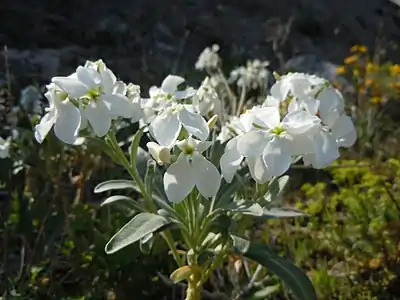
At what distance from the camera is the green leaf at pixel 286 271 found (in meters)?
1.66

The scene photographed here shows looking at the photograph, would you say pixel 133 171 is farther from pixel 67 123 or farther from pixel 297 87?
pixel 297 87

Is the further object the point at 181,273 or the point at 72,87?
→ the point at 181,273

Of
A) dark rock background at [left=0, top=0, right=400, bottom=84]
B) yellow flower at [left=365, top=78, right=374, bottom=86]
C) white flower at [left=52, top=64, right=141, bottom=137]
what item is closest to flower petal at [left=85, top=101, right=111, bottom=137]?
white flower at [left=52, top=64, right=141, bottom=137]

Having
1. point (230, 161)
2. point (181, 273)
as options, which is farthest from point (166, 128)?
point (181, 273)

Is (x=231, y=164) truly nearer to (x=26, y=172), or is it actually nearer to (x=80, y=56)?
(x=26, y=172)

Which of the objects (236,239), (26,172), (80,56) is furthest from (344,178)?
(80,56)

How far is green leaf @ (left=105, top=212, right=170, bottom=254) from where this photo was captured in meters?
1.54

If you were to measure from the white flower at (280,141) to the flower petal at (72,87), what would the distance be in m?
0.32

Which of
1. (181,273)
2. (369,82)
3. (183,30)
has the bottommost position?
(183,30)

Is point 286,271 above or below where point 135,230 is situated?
below

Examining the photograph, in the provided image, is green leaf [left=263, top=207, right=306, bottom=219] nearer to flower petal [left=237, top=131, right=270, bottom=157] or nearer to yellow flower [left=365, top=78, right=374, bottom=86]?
flower petal [left=237, top=131, right=270, bottom=157]

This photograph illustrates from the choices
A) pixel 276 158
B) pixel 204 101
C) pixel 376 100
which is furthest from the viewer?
pixel 376 100

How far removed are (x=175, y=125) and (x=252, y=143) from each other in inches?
5.8

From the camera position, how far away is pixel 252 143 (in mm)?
1401
